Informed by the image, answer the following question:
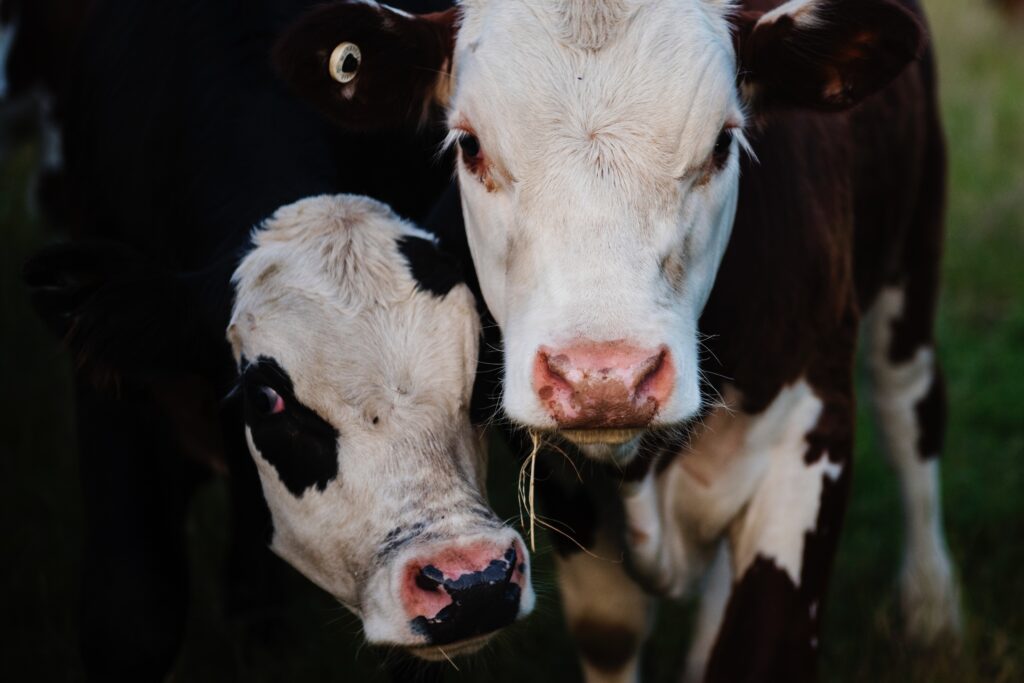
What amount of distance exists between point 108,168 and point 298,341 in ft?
5.21

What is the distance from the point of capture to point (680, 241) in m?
3.43

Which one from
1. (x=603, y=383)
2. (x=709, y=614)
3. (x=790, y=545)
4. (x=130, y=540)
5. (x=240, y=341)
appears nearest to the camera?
(x=603, y=383)

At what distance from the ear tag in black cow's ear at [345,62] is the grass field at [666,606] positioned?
1.49m

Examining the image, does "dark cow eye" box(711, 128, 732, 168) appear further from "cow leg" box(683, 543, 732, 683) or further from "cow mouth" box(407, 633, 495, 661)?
"cow leg" box(683, 543, 732, 683)

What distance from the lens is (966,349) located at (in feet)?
24.8

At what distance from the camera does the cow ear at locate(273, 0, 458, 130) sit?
3.73 metres

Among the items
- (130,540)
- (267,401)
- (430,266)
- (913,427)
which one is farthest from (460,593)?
(913,427)

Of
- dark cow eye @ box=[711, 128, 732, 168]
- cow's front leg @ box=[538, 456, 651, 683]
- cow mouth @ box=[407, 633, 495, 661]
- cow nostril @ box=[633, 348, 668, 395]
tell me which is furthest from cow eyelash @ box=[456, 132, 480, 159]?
cow's front leg @ box=[538, 456, 651, 683]

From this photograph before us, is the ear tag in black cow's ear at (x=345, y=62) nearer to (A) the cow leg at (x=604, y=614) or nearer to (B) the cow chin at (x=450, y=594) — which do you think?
(B) the cow chin at (x=450, y=594)

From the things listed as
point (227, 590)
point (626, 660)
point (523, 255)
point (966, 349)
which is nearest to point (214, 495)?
point (227, 590)

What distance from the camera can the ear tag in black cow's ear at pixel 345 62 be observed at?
3.80 metres

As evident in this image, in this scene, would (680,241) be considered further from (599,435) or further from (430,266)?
(430,266)

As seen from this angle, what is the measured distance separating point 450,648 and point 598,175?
110 centimetres

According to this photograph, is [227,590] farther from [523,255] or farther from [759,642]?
[523,255]
